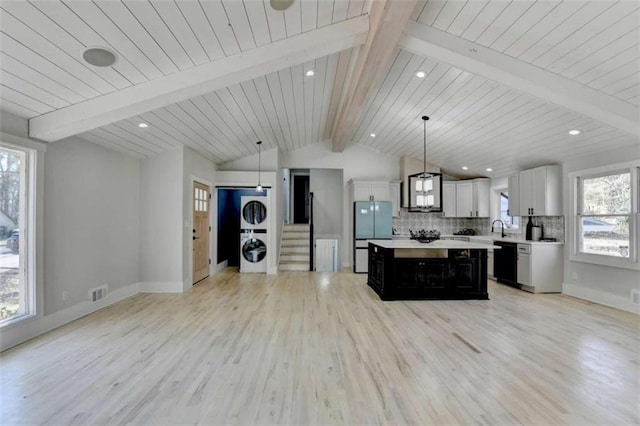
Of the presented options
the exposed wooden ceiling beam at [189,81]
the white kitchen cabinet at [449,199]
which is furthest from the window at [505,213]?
the exposed wooden ceiling beam at [189,81]

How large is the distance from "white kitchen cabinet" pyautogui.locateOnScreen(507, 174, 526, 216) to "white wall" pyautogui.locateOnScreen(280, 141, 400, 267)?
2553 mm

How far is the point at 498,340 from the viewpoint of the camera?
336 cm

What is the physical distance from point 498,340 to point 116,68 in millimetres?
4664

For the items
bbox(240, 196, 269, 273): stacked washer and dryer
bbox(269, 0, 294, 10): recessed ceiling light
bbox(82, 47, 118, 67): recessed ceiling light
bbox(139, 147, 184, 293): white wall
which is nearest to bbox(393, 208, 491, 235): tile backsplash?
bbox(240, 196, 269, 273): stacked washer and dryer

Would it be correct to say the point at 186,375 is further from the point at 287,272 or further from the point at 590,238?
the point at 590,238

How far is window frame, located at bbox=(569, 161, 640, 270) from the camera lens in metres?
4.35

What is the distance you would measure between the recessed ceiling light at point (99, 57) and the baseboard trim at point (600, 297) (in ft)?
22.4

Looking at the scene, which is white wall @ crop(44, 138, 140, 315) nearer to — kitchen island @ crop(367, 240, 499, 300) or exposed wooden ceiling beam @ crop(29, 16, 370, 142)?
exposed wooden ceiling beam @ crop(29, 16, 370, 142)

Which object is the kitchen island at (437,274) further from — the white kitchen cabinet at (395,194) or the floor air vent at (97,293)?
the floor air vent at (97,293)

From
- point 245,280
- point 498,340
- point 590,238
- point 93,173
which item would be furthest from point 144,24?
point 590,238

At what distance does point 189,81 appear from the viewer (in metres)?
3.23

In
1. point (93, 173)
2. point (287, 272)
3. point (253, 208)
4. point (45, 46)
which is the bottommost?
point (287, 272)

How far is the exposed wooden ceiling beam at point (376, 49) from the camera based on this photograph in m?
2.56

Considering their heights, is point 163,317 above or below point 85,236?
below
